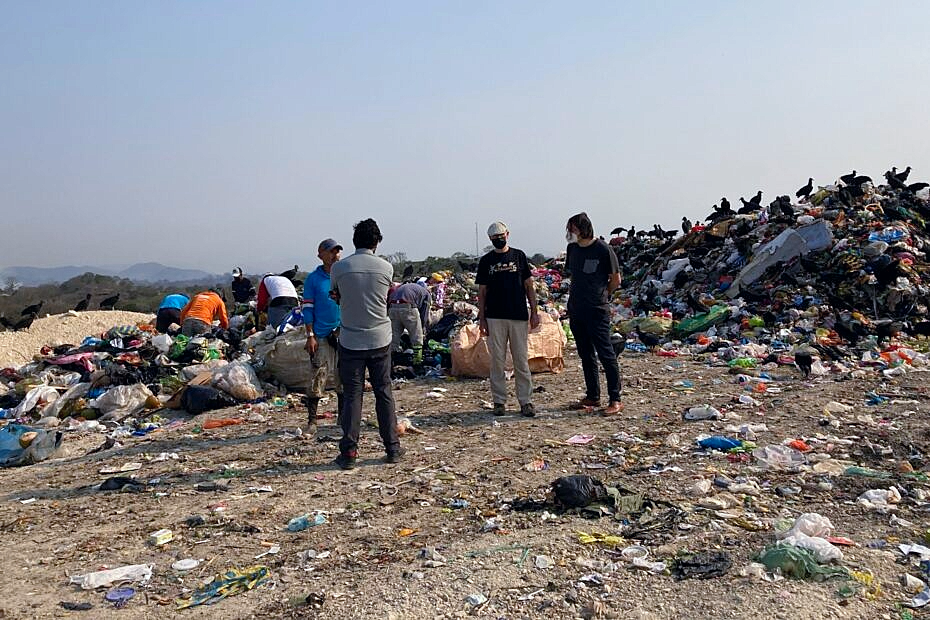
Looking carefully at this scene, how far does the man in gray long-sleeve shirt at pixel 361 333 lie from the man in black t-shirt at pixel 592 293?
181 cm

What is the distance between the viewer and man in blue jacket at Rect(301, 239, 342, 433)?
5820 mm

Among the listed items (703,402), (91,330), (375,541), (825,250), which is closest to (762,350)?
(703,402)

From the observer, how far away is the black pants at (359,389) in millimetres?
5039

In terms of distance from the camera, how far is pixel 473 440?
5.72m

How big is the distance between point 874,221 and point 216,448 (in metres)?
10.4

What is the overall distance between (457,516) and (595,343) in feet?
8.22

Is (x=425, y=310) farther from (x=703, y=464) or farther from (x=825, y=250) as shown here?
(x=825, y=250)

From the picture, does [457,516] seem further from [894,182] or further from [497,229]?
[894,182]

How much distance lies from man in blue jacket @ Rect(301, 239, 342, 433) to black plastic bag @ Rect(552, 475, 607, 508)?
2.18 meters

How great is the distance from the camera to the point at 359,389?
5.06 m

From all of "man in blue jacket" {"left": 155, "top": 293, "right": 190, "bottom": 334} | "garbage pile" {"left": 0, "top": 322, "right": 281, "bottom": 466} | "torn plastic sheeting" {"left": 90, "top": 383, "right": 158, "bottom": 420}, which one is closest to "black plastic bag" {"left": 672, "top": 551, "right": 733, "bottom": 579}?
"garbage pile" {"left": 0, "top": 322, "right": 281, "bottom": 466}

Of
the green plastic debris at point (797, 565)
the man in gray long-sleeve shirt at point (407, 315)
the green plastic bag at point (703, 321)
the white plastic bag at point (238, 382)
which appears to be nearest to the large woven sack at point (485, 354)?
the man in gray long-sleeve shirt at point (407, 315)

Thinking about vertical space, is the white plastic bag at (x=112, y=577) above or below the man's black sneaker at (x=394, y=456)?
below

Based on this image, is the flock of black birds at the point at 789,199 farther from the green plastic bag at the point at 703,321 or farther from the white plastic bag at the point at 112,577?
the white plastic bag at the point at 112,577
